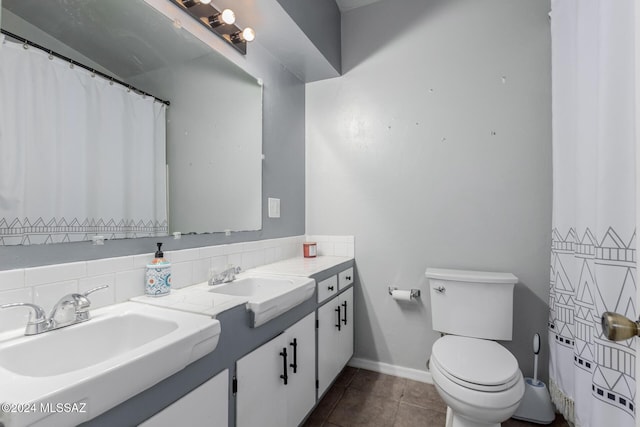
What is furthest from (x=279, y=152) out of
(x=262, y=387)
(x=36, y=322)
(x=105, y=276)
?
(x=36, y=322)

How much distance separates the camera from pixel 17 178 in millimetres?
866

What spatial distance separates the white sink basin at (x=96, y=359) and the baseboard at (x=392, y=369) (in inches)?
62.8

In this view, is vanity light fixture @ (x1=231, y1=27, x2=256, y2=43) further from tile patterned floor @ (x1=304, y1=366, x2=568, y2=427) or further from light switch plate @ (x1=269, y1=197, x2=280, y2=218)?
tile patterned floor @ (x1=304, y1=366, x2=568, y2=427)

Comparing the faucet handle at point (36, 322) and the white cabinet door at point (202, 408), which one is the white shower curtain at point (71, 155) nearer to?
the faucet handle at point (36, 322)

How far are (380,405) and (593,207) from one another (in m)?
1.49

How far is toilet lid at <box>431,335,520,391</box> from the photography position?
1.21m

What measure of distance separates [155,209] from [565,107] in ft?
6.54

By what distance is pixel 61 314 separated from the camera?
33.3 inches

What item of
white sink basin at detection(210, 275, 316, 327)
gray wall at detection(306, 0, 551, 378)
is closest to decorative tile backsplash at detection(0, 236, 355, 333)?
white sink basin at detection(210, 275, 316, 327)

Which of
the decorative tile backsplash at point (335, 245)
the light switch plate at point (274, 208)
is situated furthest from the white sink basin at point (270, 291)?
the decorative tile backsplash at point (335, 245)

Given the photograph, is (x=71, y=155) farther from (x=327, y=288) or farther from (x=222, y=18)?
(x=327, y=288)

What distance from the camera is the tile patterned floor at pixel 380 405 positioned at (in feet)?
5.28

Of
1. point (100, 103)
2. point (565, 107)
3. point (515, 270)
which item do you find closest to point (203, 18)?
point (100, 103)

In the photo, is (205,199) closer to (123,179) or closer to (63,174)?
(123,179)
